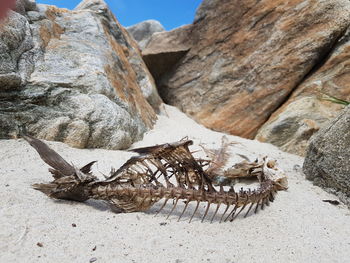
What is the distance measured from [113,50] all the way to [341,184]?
3.60 m

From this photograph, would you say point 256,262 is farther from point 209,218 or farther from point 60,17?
point 60,17

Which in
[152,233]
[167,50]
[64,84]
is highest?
[167,50]

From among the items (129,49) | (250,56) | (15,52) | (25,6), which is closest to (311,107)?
(250,56)

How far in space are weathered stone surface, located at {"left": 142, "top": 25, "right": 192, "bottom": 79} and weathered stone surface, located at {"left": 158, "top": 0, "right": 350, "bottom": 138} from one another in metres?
0.27

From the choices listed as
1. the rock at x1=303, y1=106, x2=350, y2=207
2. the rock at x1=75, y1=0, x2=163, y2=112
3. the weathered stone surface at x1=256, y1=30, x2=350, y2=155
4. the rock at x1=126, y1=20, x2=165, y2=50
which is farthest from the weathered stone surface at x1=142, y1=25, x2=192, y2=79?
the rock at x1=126, y1=20, x2=165, y2=50

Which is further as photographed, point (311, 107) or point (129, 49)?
point (129, 49)

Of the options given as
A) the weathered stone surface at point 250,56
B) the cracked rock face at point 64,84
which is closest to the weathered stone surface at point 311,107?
the weathered stone surface at point 250,56

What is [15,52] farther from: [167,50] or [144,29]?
[144,29]

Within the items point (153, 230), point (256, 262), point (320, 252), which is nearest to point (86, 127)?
point (153, 230)

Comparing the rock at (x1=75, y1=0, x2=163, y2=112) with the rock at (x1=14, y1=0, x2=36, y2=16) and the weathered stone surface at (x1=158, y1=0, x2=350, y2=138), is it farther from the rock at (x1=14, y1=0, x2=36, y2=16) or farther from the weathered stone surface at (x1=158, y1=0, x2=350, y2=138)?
the rock at (x1=14, y1=0, x2=36, y2=16)

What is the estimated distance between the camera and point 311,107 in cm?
459

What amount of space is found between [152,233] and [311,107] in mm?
3858

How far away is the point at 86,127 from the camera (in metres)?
3.09

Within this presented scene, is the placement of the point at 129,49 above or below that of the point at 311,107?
above
